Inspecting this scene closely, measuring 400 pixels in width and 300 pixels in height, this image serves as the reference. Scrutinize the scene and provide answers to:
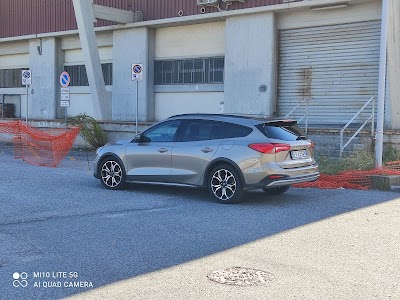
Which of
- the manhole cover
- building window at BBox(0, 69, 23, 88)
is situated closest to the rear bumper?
the manhole cover

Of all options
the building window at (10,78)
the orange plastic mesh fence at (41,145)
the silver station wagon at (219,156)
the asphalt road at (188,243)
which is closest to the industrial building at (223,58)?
the building window at (10,78)

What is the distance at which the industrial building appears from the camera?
18.2m

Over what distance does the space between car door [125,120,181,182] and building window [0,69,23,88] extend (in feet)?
69.5

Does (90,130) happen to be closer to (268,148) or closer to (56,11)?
(56,11)

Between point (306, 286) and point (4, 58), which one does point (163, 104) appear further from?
point (306, 286)

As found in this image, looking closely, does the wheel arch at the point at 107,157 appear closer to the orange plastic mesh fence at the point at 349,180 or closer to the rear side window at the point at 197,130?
the rear side window at the point at 197,130

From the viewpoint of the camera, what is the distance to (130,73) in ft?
79.0

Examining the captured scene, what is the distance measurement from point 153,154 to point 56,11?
18.6 metres

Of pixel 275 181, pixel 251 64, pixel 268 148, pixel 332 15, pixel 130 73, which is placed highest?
pixel 332 15

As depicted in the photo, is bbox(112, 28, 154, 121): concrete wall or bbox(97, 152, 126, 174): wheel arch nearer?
bbox(97, 152, 126, 174): wheel arch

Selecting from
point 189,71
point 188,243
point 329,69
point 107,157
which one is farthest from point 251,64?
point 188,243

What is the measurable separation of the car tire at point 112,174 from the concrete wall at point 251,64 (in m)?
9.09

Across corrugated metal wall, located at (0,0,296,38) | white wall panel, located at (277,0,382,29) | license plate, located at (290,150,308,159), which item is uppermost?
corrugated metal wall, located at (0,0,296,38)

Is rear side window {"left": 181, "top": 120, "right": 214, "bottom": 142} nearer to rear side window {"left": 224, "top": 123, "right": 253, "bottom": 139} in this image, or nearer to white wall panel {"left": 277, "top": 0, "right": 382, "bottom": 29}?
rear side window {"left": 224, "top": 123, "right": 253, "bottom": 139}
